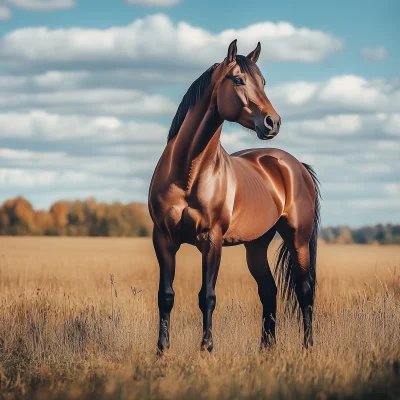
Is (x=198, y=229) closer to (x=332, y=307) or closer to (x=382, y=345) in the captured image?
(x=382, y=345)

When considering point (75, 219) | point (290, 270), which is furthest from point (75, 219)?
point (290, 270)

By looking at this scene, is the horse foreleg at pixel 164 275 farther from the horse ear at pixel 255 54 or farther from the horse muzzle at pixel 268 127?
the horse ear at pixel 255 54

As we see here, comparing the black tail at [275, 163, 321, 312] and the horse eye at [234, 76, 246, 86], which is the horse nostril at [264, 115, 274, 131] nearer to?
the horse eye at [234, 76, 246, 86]

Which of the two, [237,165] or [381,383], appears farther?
[237,165]

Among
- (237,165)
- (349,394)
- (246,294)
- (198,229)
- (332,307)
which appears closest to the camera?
(349,394)

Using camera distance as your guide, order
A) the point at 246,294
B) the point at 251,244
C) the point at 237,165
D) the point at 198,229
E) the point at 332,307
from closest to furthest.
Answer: the point at 198,229 → the point at 237,165 → the point at 251,244 → the point at 332,307 → the point at 246,294

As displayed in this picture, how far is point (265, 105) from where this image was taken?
725 centimetres

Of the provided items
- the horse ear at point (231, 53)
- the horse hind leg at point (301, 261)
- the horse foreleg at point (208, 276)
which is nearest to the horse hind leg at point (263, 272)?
the horse hind leg at point (301, 261)

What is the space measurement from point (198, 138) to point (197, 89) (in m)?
0.54

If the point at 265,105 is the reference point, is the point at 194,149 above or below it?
below

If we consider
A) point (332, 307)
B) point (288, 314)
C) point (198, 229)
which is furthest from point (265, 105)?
point (332, 307)

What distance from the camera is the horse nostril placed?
7105mm

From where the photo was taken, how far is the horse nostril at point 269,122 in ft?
23.3

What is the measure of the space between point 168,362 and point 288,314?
3.20 metres
